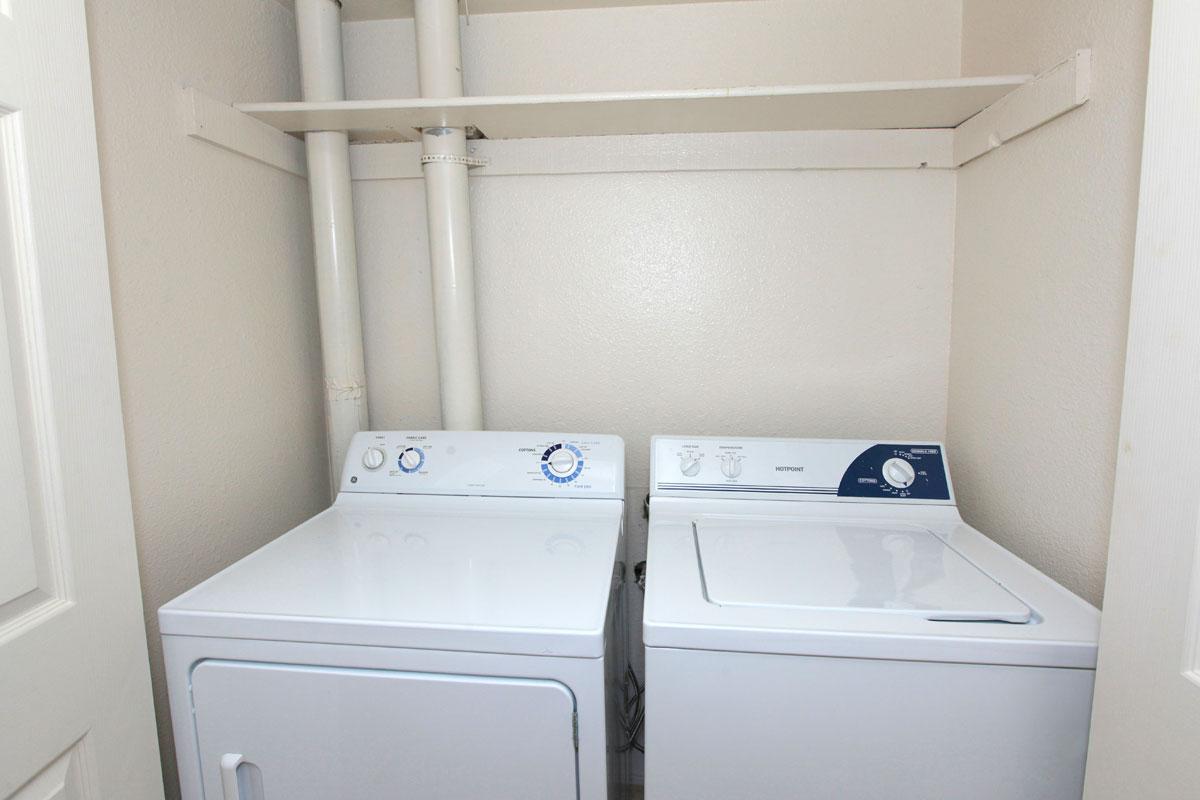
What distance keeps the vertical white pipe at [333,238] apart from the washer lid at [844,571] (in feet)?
3.30

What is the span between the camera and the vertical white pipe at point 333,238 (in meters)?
1.59

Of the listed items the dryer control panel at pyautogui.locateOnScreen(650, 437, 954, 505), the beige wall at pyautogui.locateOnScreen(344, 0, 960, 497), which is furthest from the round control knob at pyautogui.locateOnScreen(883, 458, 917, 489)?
the beige wall at pyautogui.locateOnScreen(344, 0, 960, 497)

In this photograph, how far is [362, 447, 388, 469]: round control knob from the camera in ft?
5.16

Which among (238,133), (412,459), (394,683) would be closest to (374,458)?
(412,459)

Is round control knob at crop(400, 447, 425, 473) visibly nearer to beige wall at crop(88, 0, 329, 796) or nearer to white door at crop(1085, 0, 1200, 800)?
beige wall at crop(88, 0, 329, 796)

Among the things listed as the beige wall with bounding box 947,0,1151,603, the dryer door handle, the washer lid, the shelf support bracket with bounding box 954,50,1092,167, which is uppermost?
the shelf support bracket with bounding box 954,50,1092,167

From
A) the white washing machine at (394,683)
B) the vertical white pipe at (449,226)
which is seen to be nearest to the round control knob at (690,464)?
the white washing machine at (394,683)

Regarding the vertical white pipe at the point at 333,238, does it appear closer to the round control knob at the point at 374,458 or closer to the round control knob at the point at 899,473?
the round control knob at the point at 374,458

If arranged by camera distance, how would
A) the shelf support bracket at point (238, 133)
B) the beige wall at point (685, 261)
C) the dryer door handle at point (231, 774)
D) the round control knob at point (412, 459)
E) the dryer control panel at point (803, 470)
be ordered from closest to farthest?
the dryer door handle at point (231, 774)
the shelf support bracket at point (238, 133)
the dryer control panel at point (803, 470)
the round control knob at point (412, 459)
the beige wall at point (685, 261)

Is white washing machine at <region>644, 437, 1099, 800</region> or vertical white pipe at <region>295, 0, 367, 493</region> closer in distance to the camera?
white washing machine at <region>644, 437, 1099, 800</region>

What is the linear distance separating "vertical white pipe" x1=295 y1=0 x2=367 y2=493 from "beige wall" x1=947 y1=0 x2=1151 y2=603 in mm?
1607

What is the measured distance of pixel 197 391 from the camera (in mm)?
1364

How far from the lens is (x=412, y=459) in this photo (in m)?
1.57

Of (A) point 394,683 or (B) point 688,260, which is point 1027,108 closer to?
(B) point 688,260
